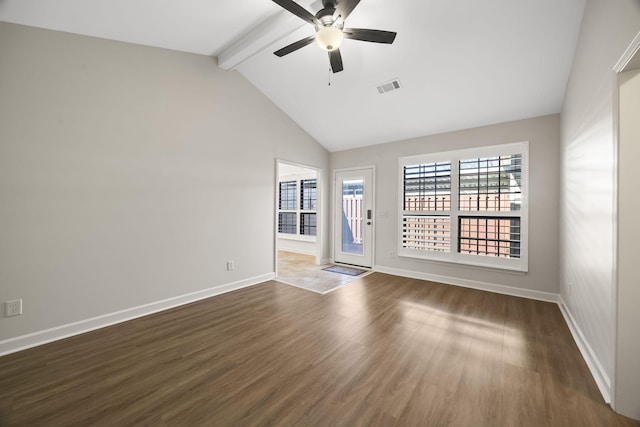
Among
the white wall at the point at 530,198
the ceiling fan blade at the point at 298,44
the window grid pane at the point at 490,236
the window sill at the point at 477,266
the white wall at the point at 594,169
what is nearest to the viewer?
the white wall at the point at 594,169

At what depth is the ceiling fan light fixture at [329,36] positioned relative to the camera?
2.00 m

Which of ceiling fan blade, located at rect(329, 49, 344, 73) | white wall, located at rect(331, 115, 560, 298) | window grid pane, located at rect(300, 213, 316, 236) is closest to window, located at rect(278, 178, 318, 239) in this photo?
window grid pane, located at rect(300, 213, 316, 236)

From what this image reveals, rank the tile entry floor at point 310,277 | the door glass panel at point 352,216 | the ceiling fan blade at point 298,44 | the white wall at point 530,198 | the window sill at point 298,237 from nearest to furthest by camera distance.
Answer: the ceiling fan blade at point 298,44 → the white wall at point 530,198 → the tile entry floor at point 310,277 → the door glass panel at point 352,216 → the window sill at point 298,237

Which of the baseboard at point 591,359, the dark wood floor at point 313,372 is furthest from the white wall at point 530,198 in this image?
the baseboard at point 591,359

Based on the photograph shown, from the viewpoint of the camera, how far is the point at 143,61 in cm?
288

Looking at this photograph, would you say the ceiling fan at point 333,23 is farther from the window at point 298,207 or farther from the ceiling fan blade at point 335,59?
the window at point 298,207

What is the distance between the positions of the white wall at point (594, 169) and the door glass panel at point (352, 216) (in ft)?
10.2

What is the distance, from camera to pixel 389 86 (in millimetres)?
3471

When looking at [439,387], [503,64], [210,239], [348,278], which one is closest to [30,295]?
[210,239]

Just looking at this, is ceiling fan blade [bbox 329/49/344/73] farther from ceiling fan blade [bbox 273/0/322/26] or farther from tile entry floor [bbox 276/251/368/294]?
tile entry floor [bbox 276/251/368/294]

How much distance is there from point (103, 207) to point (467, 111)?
4.63m

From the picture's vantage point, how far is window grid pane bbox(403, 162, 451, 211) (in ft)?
13.8

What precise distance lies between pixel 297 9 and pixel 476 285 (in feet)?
13.6

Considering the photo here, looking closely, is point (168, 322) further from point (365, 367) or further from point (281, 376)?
point (365, 367)
